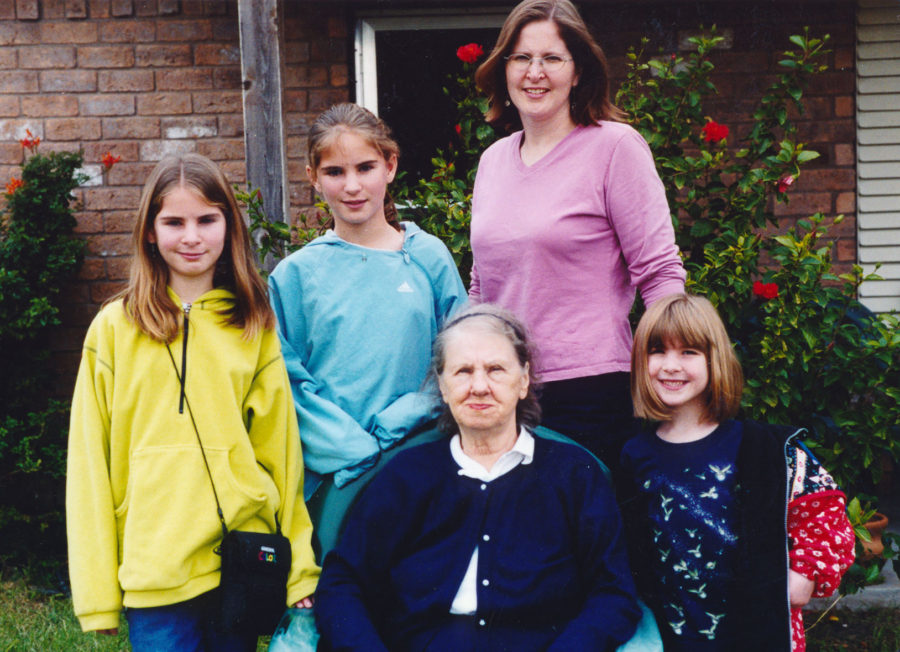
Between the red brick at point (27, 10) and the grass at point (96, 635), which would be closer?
the grass at point (96, 635)

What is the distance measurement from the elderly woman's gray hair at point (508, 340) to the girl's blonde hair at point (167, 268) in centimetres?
45

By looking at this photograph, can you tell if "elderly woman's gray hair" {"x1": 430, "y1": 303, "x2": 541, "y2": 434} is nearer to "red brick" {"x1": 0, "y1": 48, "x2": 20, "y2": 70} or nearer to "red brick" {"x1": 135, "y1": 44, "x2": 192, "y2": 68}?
"red brick" {"x1": 135, "y1": 44, "x2": 192, "y2": 68}

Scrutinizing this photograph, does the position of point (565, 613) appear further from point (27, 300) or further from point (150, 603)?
point (27, 300)

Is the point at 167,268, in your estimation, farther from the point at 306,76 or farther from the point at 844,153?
the point at 844,153

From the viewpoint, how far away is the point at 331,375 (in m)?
2.35

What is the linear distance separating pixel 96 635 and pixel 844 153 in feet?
14.6

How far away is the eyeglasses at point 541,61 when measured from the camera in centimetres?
226

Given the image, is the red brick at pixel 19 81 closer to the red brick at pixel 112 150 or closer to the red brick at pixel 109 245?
the red brick at pixel 112 150

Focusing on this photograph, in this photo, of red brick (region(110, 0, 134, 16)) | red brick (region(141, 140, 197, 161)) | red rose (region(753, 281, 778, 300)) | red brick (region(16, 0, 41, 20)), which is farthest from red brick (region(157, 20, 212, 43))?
red rose (region(753, 281, 778, 300))

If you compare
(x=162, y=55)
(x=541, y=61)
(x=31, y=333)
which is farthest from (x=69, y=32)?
(x=541, y=61)

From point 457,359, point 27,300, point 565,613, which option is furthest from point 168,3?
point 565,613

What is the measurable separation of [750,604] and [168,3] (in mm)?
4137

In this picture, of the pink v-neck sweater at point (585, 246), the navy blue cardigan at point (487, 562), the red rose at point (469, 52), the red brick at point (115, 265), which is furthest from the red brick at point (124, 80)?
the navy blue cardigan at point (487, 562)

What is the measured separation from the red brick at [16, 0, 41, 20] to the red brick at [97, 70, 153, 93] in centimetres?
43
